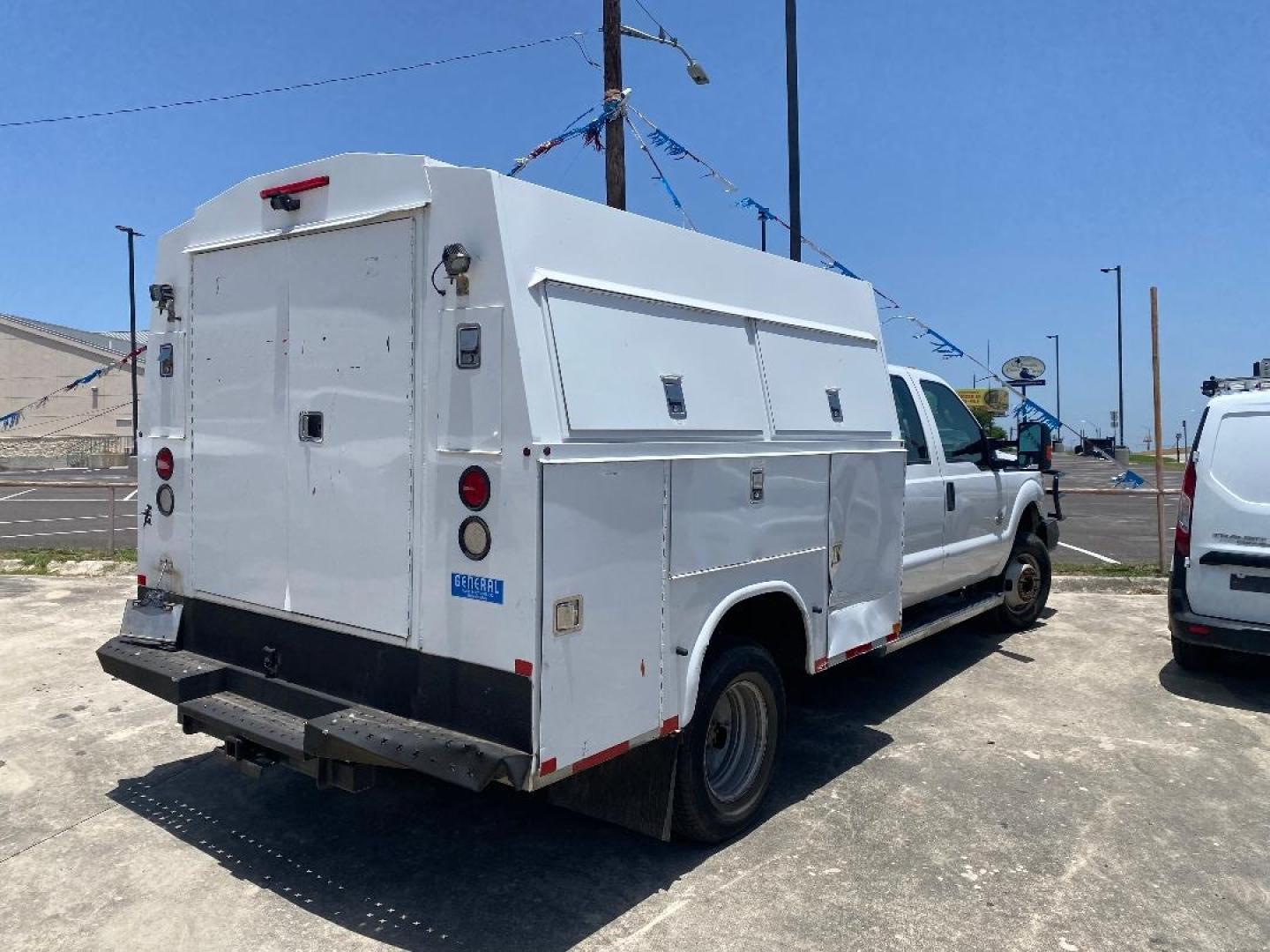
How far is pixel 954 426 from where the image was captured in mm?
6801

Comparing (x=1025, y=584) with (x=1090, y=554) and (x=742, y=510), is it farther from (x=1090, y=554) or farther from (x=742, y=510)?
(x=1090, y=554)

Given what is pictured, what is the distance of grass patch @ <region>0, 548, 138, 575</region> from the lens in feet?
35.1

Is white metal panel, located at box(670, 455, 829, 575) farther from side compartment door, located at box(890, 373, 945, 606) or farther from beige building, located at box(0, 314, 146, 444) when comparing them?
beige building, located at box(0, 314, 146, 444)

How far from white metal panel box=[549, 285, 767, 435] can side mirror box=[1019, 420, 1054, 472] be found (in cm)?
394

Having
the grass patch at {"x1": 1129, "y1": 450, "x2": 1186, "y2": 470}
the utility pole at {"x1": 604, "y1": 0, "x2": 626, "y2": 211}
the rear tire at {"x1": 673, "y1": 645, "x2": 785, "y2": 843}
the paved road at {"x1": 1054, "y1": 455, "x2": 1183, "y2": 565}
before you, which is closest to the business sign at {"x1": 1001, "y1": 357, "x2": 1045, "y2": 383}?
the paved road at {"x1": 1054, "y1": 455, "x2": 1183, "y2": 565}

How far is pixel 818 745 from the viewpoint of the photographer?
5332 mm

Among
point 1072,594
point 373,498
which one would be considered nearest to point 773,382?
point 373,498

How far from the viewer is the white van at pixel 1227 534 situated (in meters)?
6.16

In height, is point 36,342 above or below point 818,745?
above

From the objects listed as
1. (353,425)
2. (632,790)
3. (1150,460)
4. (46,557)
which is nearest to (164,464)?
(353,425)

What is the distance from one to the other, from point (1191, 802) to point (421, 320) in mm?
4392

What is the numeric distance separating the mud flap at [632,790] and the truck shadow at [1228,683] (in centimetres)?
465

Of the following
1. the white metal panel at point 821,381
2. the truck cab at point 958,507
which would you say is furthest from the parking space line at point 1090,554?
the white metal panel at point 821,381

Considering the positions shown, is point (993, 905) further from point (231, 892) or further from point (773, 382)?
point (231, 892)
